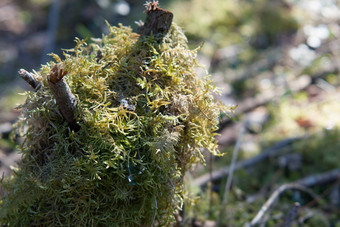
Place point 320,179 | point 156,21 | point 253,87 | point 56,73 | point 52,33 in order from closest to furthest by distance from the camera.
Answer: point 56,73, point 156,21, point 320,179, point 253,87, point 52,33

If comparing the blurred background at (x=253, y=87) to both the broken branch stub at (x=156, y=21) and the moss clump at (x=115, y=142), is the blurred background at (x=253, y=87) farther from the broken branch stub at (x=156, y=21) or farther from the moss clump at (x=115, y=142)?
the moss clump at (x=115, y=142)

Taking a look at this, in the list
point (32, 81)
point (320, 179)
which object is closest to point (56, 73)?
point (32, 81)

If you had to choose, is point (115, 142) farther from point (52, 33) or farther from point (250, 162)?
point (52, 33)

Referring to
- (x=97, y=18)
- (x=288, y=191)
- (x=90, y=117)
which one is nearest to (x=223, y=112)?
(x=90, y=117)

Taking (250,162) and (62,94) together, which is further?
(250,162)

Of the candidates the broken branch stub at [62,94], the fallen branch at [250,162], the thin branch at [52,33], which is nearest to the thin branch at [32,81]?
the broken branch stub at [62,94]
